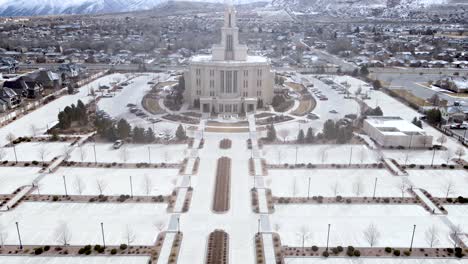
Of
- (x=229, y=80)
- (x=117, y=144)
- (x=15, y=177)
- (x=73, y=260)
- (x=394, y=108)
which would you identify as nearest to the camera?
(x=73, y=260)

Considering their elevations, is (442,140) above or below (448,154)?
above

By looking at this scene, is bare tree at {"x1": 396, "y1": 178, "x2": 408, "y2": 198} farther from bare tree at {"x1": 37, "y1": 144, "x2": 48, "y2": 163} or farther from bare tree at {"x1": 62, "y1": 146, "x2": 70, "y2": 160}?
bare tree at {"x1": 37, "y1": 144, "x2": 48, "y2": 163}

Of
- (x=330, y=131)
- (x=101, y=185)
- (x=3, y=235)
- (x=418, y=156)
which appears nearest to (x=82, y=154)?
(x=101, y=185)

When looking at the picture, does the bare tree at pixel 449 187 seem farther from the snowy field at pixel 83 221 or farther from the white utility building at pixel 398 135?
the snowy field at pixel 83 221

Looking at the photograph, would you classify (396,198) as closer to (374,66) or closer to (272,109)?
(272,109)

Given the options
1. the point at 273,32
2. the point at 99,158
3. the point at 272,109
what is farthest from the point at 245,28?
the point at 99,158

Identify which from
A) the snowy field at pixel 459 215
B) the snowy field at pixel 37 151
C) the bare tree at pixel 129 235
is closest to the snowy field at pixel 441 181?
the snowy field at pixel 459 215

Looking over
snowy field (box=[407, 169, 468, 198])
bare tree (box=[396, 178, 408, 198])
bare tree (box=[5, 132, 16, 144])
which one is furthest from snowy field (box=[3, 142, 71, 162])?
snowy field (box=[407, 169, 468, 198])

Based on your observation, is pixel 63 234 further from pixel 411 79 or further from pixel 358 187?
pixel 411 79
